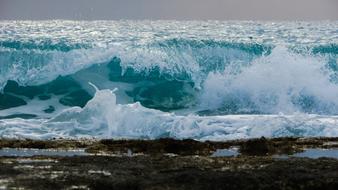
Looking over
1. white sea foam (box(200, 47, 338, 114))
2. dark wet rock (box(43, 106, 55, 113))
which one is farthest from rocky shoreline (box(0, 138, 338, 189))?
white sea foam (box(200, 47, 338, 114))

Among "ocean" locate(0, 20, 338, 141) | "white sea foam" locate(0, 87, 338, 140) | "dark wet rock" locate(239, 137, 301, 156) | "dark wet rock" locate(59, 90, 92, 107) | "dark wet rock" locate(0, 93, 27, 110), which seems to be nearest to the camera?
"dark wet rock" locate(239, 137, 301, 156)

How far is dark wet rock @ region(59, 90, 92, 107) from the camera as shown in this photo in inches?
973

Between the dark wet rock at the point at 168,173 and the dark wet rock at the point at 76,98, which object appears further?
the dark wet rock at the point at 76,98

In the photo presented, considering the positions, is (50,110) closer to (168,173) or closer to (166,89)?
(166,89)

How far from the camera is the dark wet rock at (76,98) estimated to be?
24719 mm

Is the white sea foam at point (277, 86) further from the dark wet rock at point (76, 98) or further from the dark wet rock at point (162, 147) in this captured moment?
the dark wet rock at point (162, 147)

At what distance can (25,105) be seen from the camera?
2353 cm

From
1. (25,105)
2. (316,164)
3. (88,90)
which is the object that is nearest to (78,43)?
(88,90)

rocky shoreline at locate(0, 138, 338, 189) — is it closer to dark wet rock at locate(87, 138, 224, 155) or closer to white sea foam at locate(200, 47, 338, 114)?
dark wet rock at locate(87, 138, 224, 155)

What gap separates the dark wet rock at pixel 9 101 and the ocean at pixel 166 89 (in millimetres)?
54

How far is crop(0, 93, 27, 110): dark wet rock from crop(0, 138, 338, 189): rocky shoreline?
11.2 meters

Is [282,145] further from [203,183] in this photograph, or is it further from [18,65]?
[18,65]

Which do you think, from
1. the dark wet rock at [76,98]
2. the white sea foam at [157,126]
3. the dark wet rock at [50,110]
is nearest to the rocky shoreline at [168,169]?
the white sea foam at [157,126]

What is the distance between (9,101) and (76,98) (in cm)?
279
